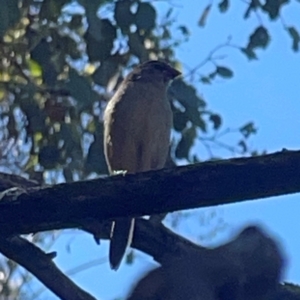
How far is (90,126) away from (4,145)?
1.36ft

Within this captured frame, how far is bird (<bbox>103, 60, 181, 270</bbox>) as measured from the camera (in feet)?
9.58

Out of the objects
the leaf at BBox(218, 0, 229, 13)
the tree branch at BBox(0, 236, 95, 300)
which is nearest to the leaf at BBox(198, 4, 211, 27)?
the leaf at BBox(218, 0, 229, 13)

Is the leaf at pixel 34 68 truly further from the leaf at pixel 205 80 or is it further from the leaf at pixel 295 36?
the leaf at pixel 295 36

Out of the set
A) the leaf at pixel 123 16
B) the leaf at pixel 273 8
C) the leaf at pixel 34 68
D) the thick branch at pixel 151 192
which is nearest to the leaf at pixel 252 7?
the leaf at pixel 273 8

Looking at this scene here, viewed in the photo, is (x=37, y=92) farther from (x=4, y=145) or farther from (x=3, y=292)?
(x=3, y=292)

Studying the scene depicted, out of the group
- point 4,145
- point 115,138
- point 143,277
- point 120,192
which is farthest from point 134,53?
point 143,277

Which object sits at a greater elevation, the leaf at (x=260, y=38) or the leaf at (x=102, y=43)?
the leaf at (x=260, y=38)

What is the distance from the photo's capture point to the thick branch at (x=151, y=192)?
4.14 feet

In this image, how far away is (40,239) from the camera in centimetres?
391

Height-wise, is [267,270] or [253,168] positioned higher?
[253,168]

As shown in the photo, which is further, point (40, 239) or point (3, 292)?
point (40, 239)

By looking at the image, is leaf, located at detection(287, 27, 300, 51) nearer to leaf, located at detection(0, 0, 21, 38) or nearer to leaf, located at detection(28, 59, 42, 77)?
leaf, located at detection(28, 59, 42, 77)

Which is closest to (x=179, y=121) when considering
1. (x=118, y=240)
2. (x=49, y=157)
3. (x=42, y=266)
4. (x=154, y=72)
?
(x=154, y=72)

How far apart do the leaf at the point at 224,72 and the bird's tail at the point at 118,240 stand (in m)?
0.85
